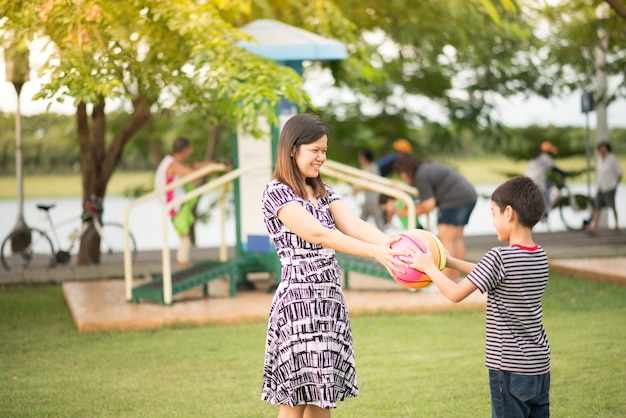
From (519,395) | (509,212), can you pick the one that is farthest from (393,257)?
(519,395)

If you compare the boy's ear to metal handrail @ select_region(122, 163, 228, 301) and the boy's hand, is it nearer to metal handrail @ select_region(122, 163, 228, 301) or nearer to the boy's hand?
the boy's hand

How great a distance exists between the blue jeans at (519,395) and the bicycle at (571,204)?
15981 millimetres

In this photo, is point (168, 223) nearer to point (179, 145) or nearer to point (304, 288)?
point (179, 145)

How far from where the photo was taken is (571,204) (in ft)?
66.1

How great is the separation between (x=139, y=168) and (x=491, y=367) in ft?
63.2

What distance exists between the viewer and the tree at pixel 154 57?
912cm

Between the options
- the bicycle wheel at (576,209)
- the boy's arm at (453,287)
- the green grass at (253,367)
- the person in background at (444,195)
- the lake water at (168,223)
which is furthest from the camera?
the bicycle wheel at (576,209)

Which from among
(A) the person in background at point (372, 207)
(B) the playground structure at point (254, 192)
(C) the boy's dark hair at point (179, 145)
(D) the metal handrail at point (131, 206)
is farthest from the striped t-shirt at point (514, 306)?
(A) the person in background at point (372, 207)

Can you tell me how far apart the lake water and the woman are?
7782 mm

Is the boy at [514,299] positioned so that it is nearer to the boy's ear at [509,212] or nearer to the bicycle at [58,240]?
the boy's ear at [509,212]

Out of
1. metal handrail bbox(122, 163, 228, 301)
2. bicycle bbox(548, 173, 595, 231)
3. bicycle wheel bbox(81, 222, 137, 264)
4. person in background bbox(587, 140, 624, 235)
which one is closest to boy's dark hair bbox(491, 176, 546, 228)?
metal handrail bbox(122, 163, 228, 301)

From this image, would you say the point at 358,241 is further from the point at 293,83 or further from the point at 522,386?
the point at 293,83

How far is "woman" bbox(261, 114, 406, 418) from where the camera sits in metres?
4.50

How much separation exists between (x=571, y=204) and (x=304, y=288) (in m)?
16.5
